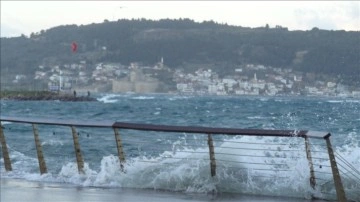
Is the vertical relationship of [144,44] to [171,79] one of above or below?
above

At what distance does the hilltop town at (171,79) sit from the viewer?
80750 millimetres

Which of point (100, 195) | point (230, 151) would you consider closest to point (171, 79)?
point (230, 151)

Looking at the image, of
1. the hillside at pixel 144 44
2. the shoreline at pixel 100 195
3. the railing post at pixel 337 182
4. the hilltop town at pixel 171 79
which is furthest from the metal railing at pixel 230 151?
the hillside at pixel 144 44

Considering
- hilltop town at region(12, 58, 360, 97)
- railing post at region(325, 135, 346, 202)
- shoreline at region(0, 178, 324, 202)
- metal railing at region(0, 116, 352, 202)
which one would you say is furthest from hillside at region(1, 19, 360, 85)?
railing post at region(325, 135, 346, 202)

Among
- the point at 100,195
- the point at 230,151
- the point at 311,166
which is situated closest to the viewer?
the point at 311,166

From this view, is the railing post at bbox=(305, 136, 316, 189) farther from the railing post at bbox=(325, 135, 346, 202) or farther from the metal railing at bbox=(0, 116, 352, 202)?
the railing post at bbox=(325, 135, 346, 202)

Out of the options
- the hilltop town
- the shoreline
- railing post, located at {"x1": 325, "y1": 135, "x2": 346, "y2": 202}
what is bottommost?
the hilltop town

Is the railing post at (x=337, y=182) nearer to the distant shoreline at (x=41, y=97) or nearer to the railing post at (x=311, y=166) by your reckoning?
the railing post at (x=311, y=166)

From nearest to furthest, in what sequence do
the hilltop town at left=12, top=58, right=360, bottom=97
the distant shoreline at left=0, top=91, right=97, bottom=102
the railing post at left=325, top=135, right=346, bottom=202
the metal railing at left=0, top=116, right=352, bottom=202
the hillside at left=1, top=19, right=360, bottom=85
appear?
1. the railing post at left=325, top=135, right=346, bottom=202
2. the metal railing at left=0, top=116, right=352, bottom=202
3. the hilltop town at left=12, top=58, right=360, bottom=97
4. the hillside at left=1, top=19, right=360, bottom=85
5. the distant shoreline at left=0, top=91, right=97, bottom=102

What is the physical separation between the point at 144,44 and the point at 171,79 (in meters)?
15.2

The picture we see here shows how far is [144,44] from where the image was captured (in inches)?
6156

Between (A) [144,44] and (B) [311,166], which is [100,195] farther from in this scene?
(A) [144,44]

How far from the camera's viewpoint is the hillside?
378ft

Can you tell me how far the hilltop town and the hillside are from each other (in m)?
1.81
